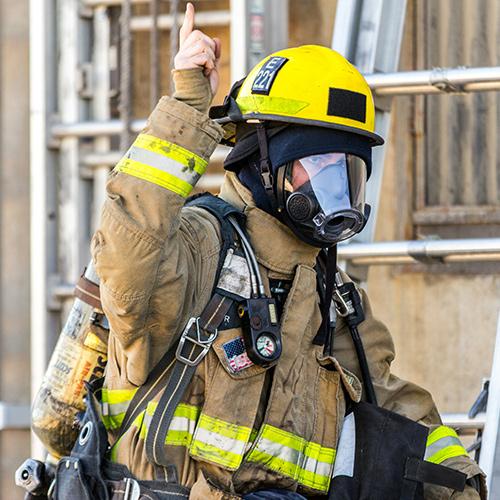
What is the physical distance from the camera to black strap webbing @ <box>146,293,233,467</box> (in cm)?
327

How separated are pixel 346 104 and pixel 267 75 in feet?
0.69

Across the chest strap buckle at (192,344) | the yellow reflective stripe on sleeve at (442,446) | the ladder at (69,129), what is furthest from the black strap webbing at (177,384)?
the ladder at (69,129)

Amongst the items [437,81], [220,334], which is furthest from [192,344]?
[437,81]

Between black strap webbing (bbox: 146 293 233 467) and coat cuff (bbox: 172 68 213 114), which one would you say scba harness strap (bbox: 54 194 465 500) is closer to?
black strap webbing (bbox: 146 293 233 467)

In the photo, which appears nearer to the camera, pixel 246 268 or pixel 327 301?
pixel 246 268

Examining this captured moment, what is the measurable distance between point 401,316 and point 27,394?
1.51 m

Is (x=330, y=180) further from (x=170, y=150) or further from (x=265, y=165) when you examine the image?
(x=170, y=150)

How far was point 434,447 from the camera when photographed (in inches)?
146

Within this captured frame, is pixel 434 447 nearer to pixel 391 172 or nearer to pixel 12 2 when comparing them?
pixel 391 172

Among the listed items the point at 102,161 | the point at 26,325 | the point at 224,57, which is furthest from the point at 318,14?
the point at 26,325

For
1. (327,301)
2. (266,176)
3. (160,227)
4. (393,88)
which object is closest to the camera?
(160,227)

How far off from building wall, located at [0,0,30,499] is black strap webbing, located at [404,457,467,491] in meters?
2.13

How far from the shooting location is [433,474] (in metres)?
3.56

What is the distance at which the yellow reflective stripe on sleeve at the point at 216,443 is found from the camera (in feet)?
10.9
